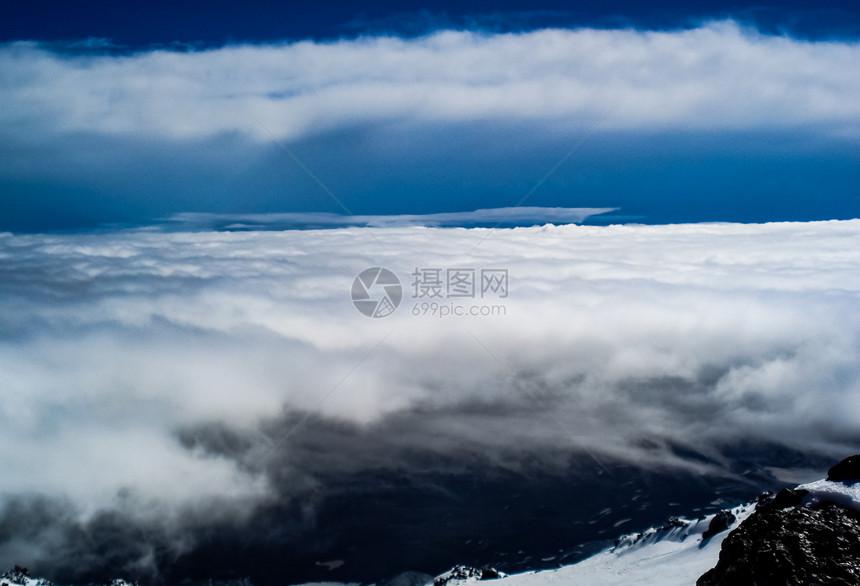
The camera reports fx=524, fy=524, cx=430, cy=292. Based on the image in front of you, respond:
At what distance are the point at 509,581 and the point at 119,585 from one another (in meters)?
157

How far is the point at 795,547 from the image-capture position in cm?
2823

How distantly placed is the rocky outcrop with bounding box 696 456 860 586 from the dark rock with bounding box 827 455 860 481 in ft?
10.8

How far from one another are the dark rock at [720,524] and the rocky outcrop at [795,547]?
8799 cm

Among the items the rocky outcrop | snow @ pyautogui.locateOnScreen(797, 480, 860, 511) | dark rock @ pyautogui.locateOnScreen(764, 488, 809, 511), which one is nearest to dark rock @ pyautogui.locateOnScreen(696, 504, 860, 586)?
the rocky outcrop

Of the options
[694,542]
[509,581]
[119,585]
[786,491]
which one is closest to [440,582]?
[509,581]

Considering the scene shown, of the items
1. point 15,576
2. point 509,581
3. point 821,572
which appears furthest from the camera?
point 15,576

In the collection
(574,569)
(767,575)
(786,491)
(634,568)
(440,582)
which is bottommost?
(440,582)

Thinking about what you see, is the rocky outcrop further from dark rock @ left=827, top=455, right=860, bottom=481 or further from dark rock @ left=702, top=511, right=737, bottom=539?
dark rock @ left=702, top=511, right=737, bottom=539

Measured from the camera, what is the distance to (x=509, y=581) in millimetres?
136875

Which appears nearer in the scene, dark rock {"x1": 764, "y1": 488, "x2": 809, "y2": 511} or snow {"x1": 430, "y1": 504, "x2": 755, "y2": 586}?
dark rock {"x1": 764, "y1": 488, "x2": 809, "y2": 511}

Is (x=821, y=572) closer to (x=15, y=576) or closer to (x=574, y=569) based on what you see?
(x=574, y=569)

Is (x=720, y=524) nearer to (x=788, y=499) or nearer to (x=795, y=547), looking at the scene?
(x=788, y=499)

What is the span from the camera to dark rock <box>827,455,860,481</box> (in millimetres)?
33094

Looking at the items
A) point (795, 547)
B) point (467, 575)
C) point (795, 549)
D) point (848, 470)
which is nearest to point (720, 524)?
point (848, 470)
